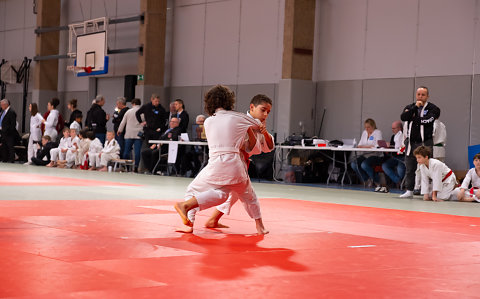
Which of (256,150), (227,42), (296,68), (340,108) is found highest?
(227,42)

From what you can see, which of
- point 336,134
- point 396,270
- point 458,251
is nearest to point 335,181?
point 336,134

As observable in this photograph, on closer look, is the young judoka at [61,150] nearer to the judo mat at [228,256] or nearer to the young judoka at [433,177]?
the young judoka at [433,177]

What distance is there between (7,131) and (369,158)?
1101 cm

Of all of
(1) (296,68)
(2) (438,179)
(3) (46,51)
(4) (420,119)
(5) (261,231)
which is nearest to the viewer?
(5) (261,231)

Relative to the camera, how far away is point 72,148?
57.7ft

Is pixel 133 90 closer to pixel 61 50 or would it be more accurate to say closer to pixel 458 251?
pixel 61 50

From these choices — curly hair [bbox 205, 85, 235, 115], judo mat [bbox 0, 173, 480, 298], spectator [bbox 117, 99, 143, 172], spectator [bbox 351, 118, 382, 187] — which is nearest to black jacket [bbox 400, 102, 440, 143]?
spectator [bbox 351, 118, 382, 187]

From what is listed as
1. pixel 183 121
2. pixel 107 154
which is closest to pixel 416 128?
pixel 183 121

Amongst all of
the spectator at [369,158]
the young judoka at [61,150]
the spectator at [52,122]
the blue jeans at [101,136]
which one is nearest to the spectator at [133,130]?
the blue jeans at [101,136]

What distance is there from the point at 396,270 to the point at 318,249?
84cm

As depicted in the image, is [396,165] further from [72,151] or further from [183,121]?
[72,151]

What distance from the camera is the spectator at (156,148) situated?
15.8 metres

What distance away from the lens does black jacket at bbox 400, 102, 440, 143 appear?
10602mm

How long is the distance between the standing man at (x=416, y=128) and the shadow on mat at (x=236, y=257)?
6.25 metres
